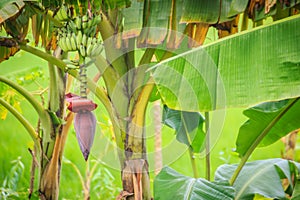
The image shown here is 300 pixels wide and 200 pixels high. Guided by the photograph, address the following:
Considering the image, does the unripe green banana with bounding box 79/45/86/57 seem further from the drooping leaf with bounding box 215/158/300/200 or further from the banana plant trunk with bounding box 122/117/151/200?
the drooping leaf with bounding box 215/158/300/200

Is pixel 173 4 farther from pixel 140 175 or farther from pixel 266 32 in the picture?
pixel 140 175

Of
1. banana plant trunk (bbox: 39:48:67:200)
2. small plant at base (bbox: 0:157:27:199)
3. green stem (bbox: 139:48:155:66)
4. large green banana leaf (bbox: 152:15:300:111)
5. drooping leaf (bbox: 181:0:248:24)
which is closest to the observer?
large green banana leaf (bbox: 152:15:300:111)

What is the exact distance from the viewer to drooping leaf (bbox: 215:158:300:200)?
3.88ft

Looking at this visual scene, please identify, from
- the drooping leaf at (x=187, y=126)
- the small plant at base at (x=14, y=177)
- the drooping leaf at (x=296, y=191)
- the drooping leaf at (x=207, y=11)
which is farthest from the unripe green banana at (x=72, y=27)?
the small plant at base at (x=14, y=177)

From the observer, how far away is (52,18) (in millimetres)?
1097

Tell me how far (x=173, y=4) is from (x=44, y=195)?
2.03 feet

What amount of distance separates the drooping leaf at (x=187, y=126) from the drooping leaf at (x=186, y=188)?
0.79 feet

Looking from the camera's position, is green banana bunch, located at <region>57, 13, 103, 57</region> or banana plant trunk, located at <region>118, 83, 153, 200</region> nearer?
green banana bunch, located at <region>57, 13, 103, 57</region>

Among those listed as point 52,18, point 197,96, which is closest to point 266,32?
point 197,96

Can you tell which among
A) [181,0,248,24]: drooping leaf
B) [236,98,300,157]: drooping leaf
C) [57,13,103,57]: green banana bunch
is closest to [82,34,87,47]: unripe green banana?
[57,13,103,57]: green banana bunch

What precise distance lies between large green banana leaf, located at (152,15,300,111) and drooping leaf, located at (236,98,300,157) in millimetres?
260

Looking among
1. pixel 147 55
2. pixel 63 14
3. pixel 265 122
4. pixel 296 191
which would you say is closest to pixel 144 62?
pixel 147 55

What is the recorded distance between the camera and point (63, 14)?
0.99 meters

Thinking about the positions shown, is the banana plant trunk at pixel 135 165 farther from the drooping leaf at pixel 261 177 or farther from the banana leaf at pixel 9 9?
the banana leaf at pixel 9 9
